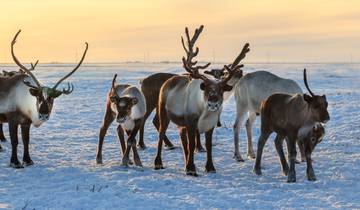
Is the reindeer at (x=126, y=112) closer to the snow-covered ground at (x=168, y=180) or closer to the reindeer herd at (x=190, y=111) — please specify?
the reindeer herd at (x=190, y=111)

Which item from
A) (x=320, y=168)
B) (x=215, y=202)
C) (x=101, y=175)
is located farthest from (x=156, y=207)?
(x=320, y=168)

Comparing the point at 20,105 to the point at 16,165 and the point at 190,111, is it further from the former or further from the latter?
the point at 190,111

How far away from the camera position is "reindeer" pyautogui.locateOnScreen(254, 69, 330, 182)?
28.1 ft

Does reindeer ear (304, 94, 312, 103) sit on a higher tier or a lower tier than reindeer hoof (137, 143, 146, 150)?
higher

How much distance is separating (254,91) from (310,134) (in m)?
2.73

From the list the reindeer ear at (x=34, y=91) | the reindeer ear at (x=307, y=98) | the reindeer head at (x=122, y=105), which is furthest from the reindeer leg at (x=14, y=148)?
the reindeer ear at (x=307, y=98)

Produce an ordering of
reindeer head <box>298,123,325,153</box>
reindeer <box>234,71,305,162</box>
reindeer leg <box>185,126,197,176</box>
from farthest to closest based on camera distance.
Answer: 1. reindeer <box>234,71,305,162</box>
2. reindeer leg <box>185,126,197,176</box>
3. reindeer head <box>298,123,325,153</box>

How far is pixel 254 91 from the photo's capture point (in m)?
11.5

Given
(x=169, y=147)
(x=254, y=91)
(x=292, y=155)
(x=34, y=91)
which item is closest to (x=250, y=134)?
(x=254, y=91)

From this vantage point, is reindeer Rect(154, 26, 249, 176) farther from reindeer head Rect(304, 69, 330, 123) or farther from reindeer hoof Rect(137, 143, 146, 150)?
reindeer hoof Rect(137, 143, 146, 150)

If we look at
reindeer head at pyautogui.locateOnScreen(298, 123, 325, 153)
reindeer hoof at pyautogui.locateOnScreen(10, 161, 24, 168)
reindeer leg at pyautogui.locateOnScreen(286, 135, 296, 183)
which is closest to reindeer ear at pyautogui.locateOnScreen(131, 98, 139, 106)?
reindeer hoof at pyautogui.locateOnScreen(10, 161, 24, 168)

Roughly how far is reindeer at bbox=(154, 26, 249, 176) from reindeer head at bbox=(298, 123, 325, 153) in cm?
136

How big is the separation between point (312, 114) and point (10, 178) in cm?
481

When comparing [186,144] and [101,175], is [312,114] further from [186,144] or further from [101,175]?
[101,175]
